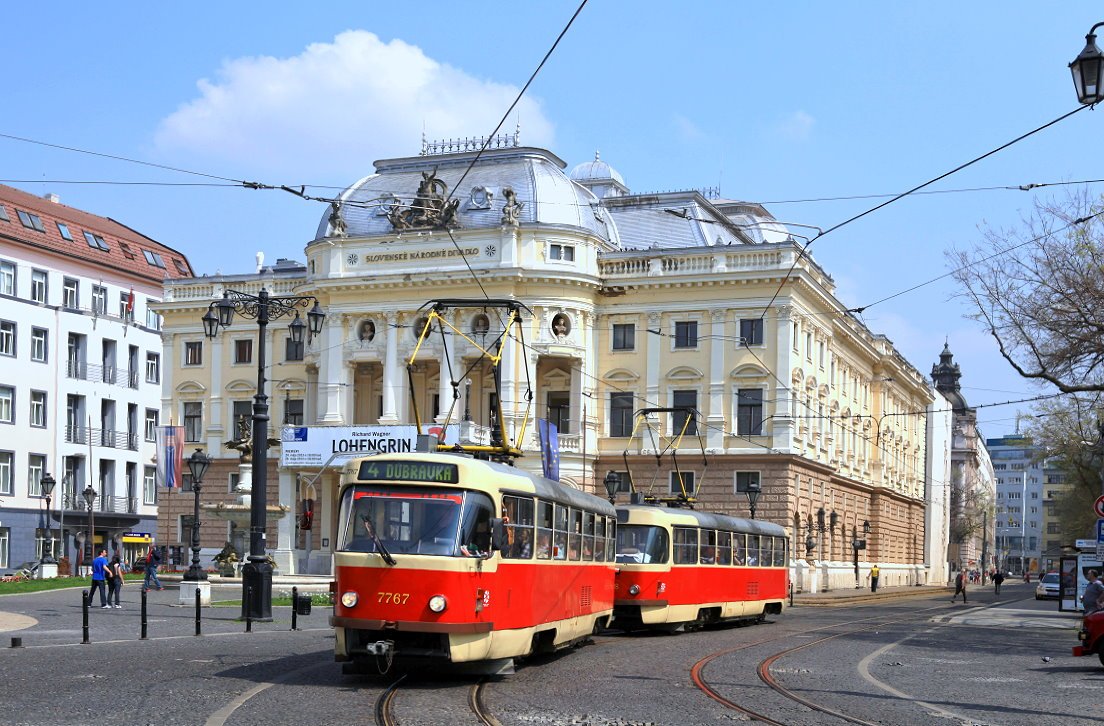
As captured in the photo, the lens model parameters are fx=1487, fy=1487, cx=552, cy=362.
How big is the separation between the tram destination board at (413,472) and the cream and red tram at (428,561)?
11 mm

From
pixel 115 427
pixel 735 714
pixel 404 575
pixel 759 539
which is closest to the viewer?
pixel 735 714

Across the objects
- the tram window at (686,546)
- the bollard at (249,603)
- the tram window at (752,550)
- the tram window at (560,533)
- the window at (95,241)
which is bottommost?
the bollard at (249,603)

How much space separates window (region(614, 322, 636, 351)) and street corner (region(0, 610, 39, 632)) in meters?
33.3

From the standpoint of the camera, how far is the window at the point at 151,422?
250ft

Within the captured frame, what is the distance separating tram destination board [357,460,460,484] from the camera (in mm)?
16375

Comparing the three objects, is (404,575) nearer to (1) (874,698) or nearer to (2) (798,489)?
(1) (874,698)

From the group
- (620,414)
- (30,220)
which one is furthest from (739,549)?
(30,220)

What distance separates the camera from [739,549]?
33.1m

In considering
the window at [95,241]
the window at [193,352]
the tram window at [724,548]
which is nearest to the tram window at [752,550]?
the tram window at [724,548]

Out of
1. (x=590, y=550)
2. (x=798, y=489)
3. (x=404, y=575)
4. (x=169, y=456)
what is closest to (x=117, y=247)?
(x=169, y=456)

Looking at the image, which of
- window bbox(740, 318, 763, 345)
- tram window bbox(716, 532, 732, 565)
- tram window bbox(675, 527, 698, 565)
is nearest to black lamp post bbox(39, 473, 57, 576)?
window bbox(740, 318, 763, 345)

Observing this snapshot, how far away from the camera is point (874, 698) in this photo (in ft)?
54.6

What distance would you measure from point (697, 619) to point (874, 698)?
1345 cm

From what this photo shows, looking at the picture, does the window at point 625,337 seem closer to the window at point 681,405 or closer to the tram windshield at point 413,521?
the window at point 681,405
